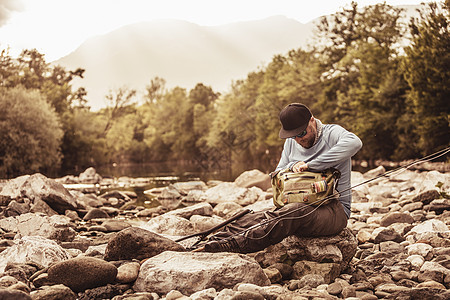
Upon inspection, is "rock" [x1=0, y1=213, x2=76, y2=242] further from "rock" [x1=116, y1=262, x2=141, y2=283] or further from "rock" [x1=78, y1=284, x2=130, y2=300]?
"rock" [x1=78, y1=284, x2=130, y2=300]

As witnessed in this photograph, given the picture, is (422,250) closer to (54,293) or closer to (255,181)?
(54,293)

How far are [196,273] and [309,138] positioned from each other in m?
2.04

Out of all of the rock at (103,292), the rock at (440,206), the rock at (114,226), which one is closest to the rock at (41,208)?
the rock at (114,226)

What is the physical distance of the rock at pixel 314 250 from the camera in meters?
5.66

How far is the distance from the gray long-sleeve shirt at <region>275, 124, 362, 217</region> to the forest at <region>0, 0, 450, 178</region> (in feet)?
77.2

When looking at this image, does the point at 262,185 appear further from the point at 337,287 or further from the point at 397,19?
the point at 397,19

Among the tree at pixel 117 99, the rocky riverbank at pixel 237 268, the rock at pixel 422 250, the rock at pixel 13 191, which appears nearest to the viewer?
the rocky riverbank at pixel 237 268

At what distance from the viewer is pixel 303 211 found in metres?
5.50

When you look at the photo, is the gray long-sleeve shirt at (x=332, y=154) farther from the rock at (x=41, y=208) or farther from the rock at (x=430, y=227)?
the rock at (x=41, y=208)

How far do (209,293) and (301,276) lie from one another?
150cm

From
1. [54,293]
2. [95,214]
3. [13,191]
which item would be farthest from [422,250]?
[13,191]

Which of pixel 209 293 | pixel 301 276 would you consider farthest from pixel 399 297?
pixel 209 293

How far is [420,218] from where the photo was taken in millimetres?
9039

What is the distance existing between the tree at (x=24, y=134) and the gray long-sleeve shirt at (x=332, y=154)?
32.4 metres
